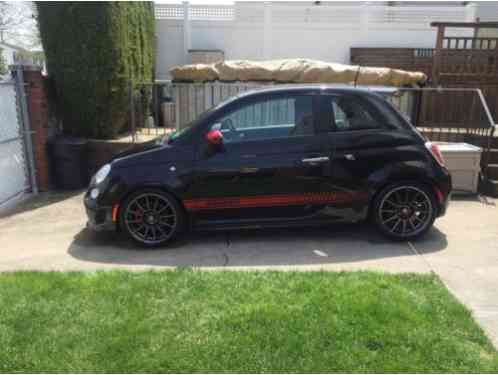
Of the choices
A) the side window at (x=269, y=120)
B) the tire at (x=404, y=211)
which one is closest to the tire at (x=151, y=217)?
the side window at (x=269, y=120)

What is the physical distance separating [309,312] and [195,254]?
5.56ft

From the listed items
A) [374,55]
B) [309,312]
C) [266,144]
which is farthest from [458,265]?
[374,55]

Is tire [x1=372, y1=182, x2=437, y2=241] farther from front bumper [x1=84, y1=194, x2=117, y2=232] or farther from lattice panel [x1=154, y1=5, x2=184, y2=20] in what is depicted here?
lattice panel [x1=154, y1=5, x2=184, y2=20]

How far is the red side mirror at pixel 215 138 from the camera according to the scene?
4469 millimetres

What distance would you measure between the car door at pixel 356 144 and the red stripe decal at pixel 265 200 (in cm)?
7

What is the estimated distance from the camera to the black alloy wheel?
4727 millimetres

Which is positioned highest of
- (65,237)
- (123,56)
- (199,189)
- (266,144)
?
(123,56)

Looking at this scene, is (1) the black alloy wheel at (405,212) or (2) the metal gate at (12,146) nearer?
(1) the black alloy wheel at (405,212)

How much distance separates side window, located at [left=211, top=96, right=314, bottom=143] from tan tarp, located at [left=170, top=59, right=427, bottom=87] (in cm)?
447

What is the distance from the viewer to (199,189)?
457cm

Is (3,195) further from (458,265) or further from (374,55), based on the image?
(374,55)

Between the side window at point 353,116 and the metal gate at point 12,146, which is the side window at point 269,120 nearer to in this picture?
the side window at point 353,116

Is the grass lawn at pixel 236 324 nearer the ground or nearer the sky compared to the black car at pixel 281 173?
nearer the ground

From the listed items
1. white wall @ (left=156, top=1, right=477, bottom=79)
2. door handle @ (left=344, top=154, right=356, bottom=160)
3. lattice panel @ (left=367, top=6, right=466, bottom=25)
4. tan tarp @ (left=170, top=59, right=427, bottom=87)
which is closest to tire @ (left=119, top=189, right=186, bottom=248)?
door handle @ (left=344, top=154, right=356, bottom=160)
